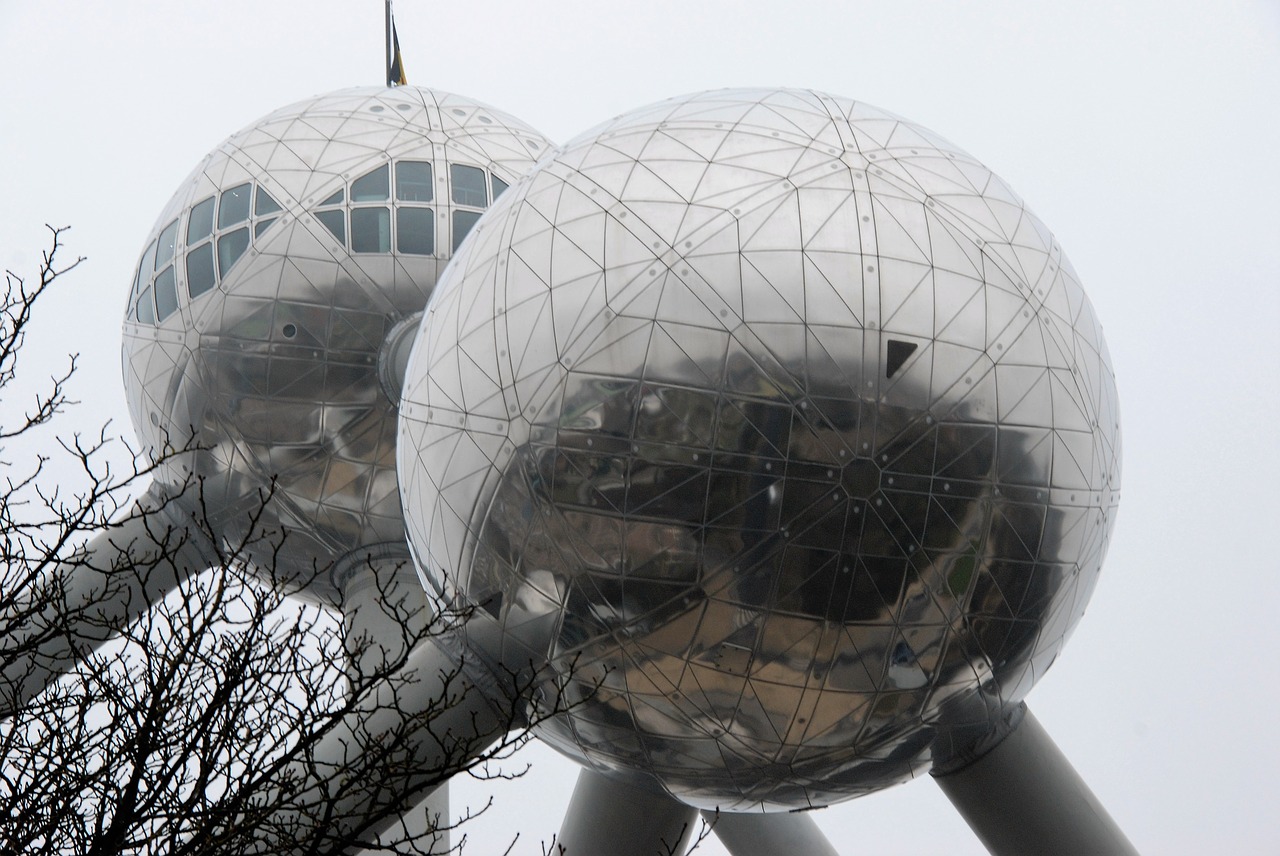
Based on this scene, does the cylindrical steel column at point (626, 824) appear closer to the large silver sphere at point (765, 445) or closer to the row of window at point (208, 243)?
the large silver sphere at point (765, 445)

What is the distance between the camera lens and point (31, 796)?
5770 millimetres

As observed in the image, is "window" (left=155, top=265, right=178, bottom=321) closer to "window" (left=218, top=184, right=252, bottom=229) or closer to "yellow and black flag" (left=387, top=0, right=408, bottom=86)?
"window" (left=218, top=184, right=252, bottom=229)

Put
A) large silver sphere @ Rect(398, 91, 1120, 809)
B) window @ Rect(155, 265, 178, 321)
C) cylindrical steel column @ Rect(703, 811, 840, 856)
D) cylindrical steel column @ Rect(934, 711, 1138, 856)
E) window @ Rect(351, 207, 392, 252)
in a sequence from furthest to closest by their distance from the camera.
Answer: cylindrical steel column @ Rect(703, 811, 840, 856) < window @ Rect(155, 265, 178, 321) < window @ Rect(351, 207, 392, 252) < cylindrical steel column @ Rect(934, 711, 1138, 856) < large silver sphere @ Rect(398, 91, 1120, 809)

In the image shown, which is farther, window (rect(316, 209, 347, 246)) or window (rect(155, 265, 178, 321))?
window (rect(155, 265, 178, 321))

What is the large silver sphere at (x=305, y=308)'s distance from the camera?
9.91 m

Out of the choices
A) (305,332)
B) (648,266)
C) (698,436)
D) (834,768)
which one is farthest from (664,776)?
(305,332)

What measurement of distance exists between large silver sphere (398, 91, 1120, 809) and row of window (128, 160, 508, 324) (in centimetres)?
271

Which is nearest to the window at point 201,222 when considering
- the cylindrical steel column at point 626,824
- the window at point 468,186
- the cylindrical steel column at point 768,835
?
the window at point 468,186

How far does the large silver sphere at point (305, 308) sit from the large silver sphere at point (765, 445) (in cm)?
238

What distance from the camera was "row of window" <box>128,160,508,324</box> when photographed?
1016 centimetres

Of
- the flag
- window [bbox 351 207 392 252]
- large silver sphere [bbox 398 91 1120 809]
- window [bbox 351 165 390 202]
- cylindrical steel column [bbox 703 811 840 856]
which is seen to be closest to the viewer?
large silver sphere [bbox 398 91 1120 809]

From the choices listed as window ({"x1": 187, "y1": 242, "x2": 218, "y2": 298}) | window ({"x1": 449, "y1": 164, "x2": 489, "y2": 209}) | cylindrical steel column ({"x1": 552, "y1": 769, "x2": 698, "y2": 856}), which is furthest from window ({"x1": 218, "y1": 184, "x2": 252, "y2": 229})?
cylindrical steel column ({"x1": 552, "y1": 769, "x2": 698, "y2": 856})

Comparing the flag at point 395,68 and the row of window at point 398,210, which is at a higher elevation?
the flag at point 395,68

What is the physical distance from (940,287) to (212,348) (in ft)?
18.2
